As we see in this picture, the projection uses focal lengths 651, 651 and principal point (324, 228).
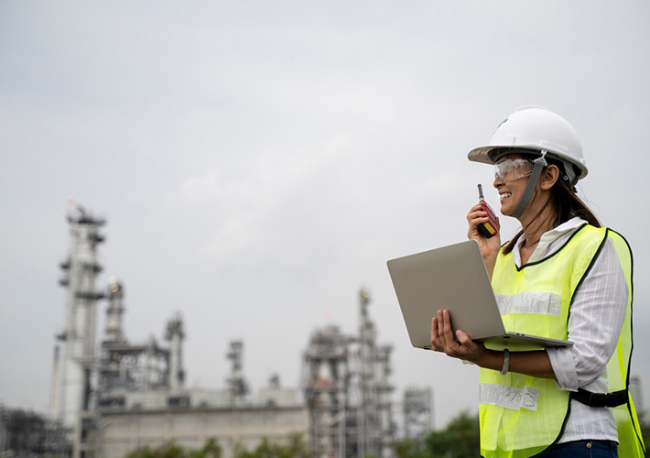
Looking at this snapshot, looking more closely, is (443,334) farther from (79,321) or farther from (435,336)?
(79,321)

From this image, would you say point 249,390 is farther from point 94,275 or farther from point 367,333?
point 94,275

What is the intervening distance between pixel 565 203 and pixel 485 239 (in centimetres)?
40

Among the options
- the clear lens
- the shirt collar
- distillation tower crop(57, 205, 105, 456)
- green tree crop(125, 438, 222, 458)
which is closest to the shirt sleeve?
the shirt collar

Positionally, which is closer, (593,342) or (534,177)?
(593,342)

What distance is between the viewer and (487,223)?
9.06 ft

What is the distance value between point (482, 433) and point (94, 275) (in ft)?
123

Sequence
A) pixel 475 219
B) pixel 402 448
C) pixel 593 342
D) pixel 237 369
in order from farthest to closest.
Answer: pixel 237 369 < pixel 402 448 < pixel 475 219 < pixel 593 342

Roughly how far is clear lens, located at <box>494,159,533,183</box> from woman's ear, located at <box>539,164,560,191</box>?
0.06 metres

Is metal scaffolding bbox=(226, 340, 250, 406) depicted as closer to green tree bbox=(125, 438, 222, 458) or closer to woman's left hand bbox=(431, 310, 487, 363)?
green tree bbox=(125, 438, 222, 458)

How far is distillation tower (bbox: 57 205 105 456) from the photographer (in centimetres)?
3506

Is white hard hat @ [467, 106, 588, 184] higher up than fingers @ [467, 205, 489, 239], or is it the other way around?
white hard hat @ [467, 106, 588, 184]

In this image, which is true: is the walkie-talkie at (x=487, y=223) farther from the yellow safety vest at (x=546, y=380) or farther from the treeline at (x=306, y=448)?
the treeline at (x=306, y=448)

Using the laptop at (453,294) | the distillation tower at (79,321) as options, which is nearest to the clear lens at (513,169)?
the laptop at (453,294)

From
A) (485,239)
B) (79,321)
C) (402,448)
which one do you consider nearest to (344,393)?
(402,448)
